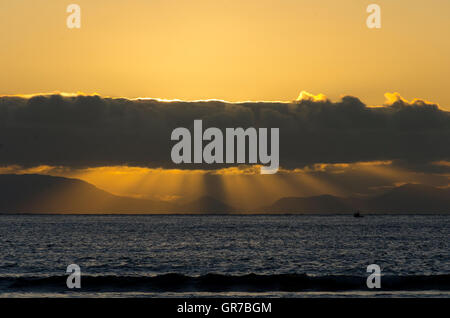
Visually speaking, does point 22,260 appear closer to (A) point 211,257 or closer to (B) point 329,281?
(A) point 211,257

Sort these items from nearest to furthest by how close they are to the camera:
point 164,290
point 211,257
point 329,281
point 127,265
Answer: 1. point 164,290
2. point 329,281
3. point 127,265
4. point 211,257

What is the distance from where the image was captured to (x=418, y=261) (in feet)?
261

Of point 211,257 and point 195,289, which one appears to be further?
point 211,257

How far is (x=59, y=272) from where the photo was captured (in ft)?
220

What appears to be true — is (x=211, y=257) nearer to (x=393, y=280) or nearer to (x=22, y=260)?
(x=22, y=260)
